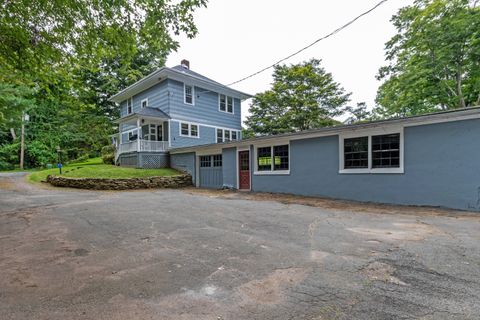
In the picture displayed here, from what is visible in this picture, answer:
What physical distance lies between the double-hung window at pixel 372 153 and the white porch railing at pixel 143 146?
41.3 feet

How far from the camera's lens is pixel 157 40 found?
646 centimetres

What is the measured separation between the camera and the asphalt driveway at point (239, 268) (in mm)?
2291

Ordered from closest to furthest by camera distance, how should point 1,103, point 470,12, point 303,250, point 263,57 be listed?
point 303,250
point 1,103
point 470,12
point 263,57

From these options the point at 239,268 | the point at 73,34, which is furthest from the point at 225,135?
the point at 239,268

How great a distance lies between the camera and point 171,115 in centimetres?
1759

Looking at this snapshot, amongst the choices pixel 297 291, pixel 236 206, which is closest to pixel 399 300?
pixel 297 291

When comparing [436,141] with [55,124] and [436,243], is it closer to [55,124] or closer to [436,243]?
[436,243]

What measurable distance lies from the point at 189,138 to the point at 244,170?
283 inches

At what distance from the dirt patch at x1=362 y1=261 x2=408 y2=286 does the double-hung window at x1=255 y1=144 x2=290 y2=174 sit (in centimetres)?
808

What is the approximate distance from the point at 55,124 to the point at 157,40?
95.9ft

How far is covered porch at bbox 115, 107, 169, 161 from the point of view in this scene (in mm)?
16628

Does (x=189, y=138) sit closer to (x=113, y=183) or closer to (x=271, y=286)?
(x=113, y=183)

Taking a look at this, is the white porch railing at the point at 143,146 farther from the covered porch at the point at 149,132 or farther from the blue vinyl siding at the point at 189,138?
the blue vinyl siding at the point at 189,138

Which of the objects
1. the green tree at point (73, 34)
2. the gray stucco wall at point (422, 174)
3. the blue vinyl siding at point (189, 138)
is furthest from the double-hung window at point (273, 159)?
the blue vinyl siding at point (189, 138)
